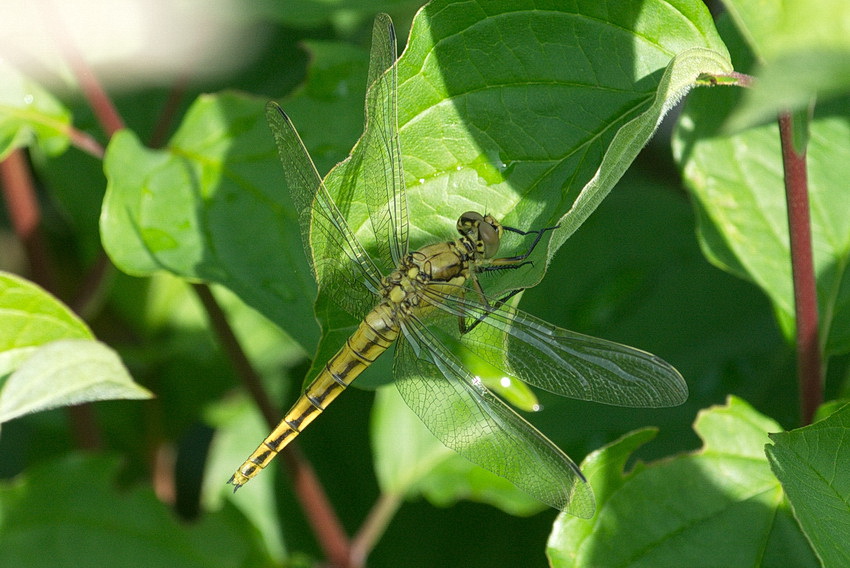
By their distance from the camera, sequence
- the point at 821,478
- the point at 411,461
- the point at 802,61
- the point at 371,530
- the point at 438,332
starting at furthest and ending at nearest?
the point at 411,461 < the point at 371,530 < the point at 438,332 < the point at 821,478 < the point at 802,61

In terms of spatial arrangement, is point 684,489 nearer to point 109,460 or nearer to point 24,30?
point 109,460

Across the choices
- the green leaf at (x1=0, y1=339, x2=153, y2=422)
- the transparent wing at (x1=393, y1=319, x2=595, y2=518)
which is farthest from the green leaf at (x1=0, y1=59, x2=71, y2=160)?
the transparent wing at (x1=393, y1=319, x2=595, y2=518)

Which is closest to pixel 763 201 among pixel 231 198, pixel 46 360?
pixel 231 198

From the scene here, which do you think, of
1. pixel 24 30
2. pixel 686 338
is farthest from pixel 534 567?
pixel 24 30

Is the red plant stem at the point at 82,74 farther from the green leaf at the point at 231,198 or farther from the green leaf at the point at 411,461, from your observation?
the green leaf at the point at 411,461

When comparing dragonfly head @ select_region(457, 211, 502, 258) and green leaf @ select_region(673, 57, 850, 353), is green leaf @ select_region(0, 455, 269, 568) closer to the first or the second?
dragonfly head @ select_region(457, 211, 502, 258)

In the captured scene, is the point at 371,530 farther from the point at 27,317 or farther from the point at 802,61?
the point at 802,61
